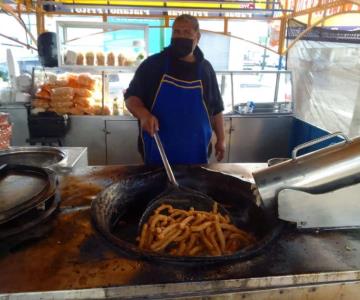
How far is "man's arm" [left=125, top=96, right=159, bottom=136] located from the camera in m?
1.84

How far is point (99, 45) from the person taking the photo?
15.5ft

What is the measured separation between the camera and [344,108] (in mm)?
3525

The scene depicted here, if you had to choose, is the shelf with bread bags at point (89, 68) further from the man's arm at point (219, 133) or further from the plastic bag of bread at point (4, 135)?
the man's arm at point (219, 133)

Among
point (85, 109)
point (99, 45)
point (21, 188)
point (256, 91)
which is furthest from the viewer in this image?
point (256, 91)

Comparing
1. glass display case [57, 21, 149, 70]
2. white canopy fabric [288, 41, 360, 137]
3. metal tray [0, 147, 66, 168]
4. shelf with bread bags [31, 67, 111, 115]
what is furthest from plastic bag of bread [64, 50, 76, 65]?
white canopy fabric [288, 41, 360, 137]

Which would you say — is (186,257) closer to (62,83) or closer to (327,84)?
(327,84)

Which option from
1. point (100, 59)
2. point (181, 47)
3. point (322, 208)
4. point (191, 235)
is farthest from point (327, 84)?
point (191, 235)

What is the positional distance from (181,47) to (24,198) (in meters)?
1.38

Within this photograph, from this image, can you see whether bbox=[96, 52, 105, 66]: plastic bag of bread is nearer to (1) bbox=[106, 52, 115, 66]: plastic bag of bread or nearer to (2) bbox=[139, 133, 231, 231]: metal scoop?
(1) bbox=[106, 52, 115, 66]: plastic bag of bread

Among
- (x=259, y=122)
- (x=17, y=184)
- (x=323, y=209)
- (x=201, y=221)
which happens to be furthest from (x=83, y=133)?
(x=323, y=209)

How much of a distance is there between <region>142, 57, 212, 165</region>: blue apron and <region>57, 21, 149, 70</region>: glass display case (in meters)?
2.49

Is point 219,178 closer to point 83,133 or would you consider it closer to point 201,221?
point 201,221

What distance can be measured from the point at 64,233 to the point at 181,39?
1.45 metres

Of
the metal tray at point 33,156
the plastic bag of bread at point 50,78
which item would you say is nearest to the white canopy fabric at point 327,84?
the metal tray at point 33,156
